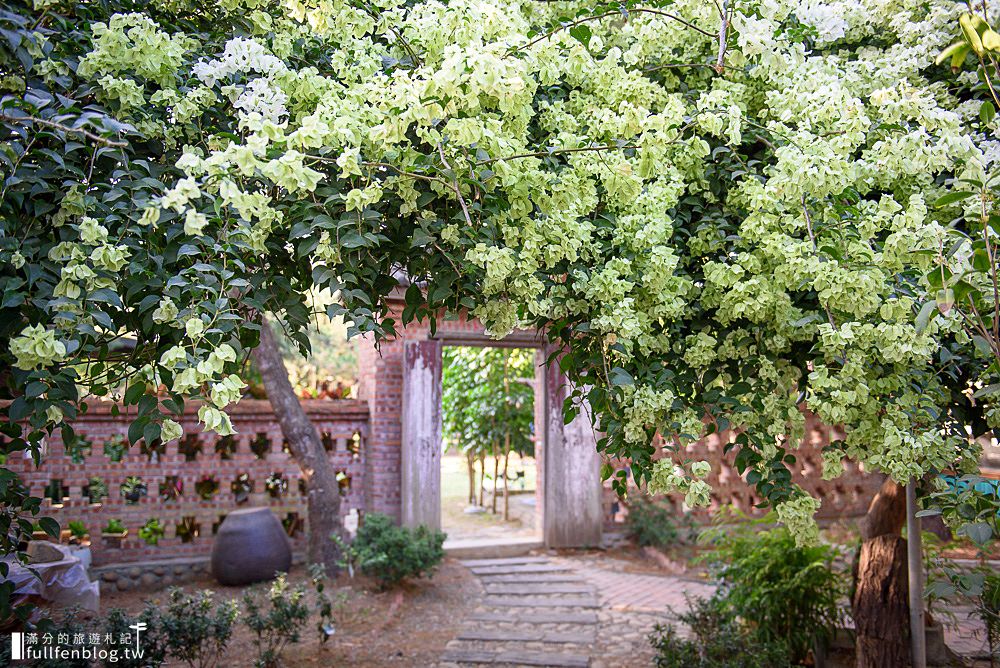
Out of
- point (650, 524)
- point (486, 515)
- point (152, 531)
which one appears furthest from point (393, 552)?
point (486, 515)

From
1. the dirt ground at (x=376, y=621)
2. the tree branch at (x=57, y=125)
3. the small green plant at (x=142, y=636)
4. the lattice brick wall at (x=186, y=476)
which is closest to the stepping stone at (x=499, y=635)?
the dirt ground at (x=376, y=621)

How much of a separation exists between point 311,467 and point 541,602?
217 centimetres

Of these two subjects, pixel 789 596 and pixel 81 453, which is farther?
pixel 81 453

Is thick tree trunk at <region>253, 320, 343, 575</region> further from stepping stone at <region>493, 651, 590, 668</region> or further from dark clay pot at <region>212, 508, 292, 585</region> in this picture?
stepping stone at <region>493, 651, 590, 668</region>

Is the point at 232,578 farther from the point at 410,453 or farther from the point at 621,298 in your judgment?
the point at 621,298

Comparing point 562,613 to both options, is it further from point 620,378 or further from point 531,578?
point 620,378

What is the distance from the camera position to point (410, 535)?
607 cm

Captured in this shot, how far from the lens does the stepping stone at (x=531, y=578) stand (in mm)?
6582

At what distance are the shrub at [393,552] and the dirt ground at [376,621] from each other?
17 centimetres

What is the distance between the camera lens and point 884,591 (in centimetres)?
398

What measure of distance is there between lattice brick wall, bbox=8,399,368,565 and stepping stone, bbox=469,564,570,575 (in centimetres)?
129

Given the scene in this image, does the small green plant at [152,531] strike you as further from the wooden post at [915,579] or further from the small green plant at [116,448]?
the wooden post at [915,579]

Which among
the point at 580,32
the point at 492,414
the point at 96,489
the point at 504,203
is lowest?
the point at 96,489

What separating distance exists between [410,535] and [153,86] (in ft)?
14.5
